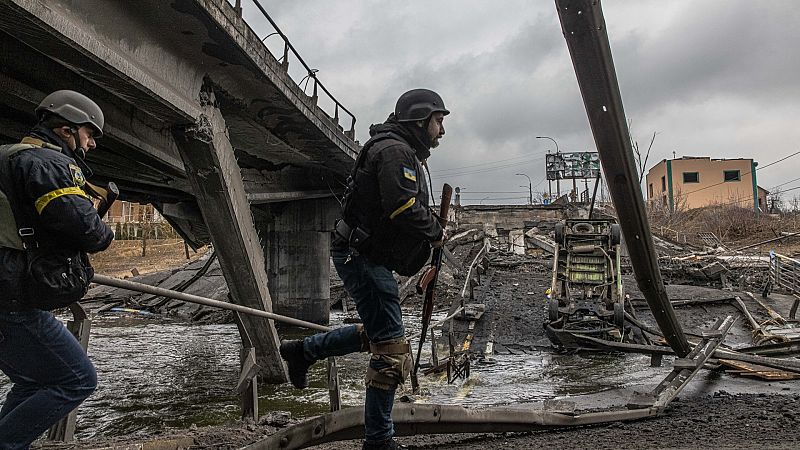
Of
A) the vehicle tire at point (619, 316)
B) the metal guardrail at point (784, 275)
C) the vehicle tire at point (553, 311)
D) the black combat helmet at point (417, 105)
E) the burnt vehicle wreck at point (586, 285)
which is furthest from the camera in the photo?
the metal guardrail at point (784, 275)

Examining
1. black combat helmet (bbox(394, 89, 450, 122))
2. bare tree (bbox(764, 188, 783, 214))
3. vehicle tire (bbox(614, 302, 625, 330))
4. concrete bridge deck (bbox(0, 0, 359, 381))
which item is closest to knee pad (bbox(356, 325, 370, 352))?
black combat helmet (bbox(394, 89, 450, 122))

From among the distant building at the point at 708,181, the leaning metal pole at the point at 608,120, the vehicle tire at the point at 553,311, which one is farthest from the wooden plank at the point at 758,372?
the distant building at the point at 708,181

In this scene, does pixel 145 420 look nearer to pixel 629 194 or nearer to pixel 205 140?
pixel 205 140

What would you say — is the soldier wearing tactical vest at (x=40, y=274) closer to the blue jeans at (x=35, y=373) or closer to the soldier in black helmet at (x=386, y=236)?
the blue jeans at (x=35, y=373)

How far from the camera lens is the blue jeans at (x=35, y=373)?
8.44ft

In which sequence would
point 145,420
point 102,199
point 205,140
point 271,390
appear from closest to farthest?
point 102,199, point 145,420, point 205,140, point 271,390

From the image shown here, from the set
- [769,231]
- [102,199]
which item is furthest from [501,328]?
[769,231]

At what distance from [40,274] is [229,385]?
23.6 ft

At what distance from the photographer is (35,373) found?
105 inches

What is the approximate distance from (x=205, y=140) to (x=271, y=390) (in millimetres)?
3894

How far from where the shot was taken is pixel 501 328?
479 inches

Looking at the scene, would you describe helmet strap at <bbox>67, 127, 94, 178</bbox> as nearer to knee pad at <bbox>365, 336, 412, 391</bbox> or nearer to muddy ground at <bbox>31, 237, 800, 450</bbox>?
muddy ground at <bbox>31, 237, 800, 450</bbox>

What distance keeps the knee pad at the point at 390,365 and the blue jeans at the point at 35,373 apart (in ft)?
4.67

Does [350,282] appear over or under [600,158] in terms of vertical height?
under
